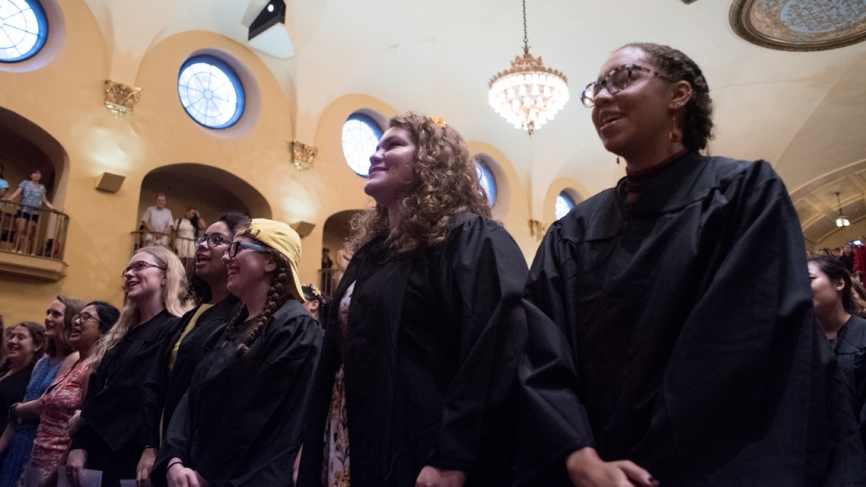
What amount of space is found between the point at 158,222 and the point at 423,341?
34.8ft

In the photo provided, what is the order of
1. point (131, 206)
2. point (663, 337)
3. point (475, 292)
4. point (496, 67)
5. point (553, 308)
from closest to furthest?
point (663, 337) → point (553, 308) → point (475, 292) → point (131, 206) → point (496, 67)

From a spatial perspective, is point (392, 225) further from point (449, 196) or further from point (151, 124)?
point (151, 124)

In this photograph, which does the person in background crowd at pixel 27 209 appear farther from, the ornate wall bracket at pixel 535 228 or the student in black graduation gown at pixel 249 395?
the ornate wall bracket at pixel 535 228

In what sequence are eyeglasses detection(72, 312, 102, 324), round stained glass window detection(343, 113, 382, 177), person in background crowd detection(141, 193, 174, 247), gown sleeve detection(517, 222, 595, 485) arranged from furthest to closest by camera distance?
1. round stained glass window detection(343, 113, 382, 177)
2. person in background crowd detection(141, 193, 174, 247)
3. eyeglasses detection(72, 312, 102, 324)
4. gown sleeve detection(517, 222, 595, 485)

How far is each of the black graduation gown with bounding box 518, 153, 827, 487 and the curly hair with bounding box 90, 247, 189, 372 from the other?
10.1 feet

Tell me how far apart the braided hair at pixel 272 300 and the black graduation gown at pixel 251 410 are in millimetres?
49

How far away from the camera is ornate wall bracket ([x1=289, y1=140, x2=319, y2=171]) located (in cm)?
1278

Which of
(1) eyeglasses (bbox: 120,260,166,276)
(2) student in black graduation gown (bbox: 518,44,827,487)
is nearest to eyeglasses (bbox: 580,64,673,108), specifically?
(2) student in black graduation gown (bbox: 518,44,827,487)

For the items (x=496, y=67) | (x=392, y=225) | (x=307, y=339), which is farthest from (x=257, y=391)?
(x=496, y=67)

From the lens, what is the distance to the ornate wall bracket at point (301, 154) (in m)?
12.8

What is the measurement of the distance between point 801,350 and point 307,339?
80.5 inches

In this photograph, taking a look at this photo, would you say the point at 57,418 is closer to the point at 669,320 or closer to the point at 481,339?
the point at 481,339

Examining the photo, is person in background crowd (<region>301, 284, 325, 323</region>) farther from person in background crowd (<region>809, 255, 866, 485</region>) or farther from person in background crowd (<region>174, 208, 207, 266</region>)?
person in background crowd (<region>174, 208, 207, 266</region>)

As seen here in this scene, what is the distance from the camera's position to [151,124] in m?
11.0
